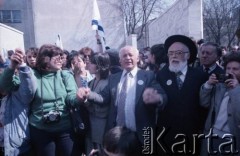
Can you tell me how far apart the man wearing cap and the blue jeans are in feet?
3.31

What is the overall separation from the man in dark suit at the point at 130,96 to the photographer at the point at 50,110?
303 mm

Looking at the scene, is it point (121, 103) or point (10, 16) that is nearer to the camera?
point (121, 103)

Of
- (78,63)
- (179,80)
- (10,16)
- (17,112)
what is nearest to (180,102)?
(179,80)

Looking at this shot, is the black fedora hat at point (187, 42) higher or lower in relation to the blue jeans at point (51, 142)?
higher

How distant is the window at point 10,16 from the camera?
85.5 feet

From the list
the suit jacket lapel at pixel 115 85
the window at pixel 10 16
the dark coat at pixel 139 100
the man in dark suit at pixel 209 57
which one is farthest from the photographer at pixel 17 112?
the window at pixel 10 16

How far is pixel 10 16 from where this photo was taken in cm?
2638

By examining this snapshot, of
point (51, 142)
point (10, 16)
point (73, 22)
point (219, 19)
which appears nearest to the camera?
point (51, 142)

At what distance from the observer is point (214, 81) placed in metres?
2.85

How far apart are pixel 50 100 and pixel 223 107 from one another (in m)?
1.76

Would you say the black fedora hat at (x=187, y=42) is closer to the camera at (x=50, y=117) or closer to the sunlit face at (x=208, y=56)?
the sunlit face at (x=208, y=56)

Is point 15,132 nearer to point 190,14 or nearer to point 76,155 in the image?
point 76,155

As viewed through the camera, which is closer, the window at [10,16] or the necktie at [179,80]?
the necktie at [179,80]

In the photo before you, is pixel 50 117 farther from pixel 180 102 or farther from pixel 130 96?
pixel 180 102
